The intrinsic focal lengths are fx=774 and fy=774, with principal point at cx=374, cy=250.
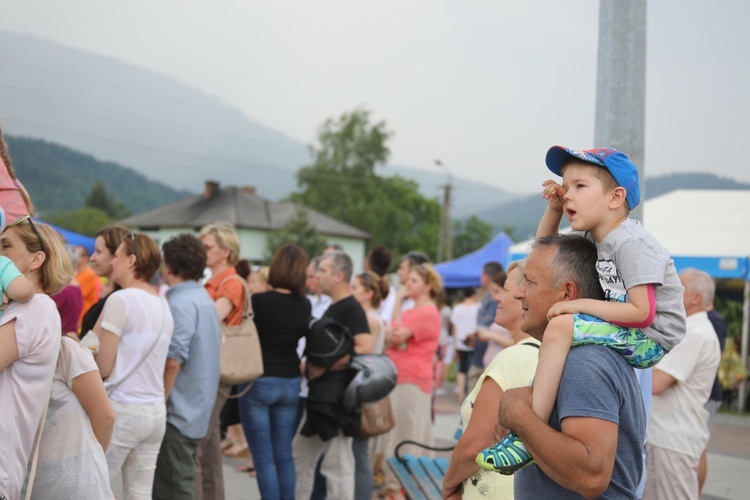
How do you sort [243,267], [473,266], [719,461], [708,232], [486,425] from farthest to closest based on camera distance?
1. [473,266]
2. [708,232]
3. [719,461]
4. [243,267]
5. [486,425]

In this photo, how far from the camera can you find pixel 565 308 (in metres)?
2.15

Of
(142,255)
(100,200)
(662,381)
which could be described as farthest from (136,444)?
(100,200)

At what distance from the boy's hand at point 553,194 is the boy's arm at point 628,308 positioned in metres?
0.38

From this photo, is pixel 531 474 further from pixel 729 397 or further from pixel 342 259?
pixel 729 397

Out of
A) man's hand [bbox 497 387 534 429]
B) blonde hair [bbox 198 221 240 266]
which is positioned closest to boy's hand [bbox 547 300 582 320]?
man's hand [bbox 497 387 534 429]

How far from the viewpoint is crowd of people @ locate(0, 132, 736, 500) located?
2143 mm

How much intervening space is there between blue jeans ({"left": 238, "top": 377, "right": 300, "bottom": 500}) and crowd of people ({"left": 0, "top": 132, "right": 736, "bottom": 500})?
0.02 meters

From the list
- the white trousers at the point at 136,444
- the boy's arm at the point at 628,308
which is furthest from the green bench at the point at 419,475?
the boy's arm at the point at 628,308

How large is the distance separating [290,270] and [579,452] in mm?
3989

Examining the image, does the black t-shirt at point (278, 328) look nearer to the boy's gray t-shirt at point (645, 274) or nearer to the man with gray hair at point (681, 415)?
the man with gray hair at point (681, 415)

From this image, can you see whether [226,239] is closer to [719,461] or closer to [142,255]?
[142,255]

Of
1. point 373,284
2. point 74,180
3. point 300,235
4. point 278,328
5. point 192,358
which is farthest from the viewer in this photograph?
point 74,180

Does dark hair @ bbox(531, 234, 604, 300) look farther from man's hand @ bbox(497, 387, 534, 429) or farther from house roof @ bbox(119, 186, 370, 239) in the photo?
house roof @ bbox(119, 186, 370, 239)

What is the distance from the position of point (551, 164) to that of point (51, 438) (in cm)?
235
